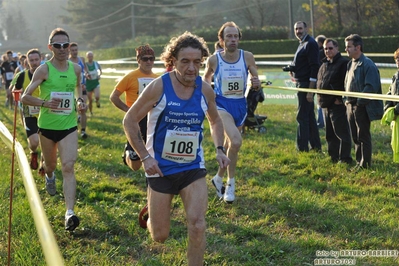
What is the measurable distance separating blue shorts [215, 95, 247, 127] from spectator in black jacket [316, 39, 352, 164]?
237 cm

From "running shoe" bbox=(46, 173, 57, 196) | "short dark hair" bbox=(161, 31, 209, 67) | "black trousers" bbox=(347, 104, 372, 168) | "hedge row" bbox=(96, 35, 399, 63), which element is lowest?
"running shoe" bbox=(46, 173, 57, 196)

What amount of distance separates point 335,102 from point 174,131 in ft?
16.9

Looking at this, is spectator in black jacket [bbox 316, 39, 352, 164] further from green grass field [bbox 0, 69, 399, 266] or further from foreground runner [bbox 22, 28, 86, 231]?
foreground runner [bbox 22, 28, 86, 231]

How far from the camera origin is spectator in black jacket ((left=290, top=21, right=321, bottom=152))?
990cm

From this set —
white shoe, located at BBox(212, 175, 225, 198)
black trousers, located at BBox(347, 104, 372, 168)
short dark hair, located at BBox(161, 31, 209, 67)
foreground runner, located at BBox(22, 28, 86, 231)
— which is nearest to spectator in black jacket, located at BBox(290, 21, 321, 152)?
black trousers, located at BBox(347, 104, 372, 168)

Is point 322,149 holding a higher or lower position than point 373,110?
lower

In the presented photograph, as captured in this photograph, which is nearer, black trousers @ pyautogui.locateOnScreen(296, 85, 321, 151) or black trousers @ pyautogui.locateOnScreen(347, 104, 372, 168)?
black trousers @ pyautogui.locateOnScreen(347, 104, 372, 168)

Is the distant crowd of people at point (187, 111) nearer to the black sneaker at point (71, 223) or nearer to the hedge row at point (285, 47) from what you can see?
the black sneaker at point (71, 223)

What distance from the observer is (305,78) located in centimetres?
1020

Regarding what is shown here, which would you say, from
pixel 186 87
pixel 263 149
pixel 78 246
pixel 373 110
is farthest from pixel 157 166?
pixel 263 149

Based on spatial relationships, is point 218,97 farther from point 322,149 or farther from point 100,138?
point 100,138

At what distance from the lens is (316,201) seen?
709 centimetres

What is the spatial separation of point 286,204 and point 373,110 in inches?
97.3

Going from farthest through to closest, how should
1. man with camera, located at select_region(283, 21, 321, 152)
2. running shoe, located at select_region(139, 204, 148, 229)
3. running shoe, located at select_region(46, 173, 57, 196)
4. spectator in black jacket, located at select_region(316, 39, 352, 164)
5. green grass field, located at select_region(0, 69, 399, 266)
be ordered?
man with camera, located at select_region(283, 21, 321, 152)
spectator in black jacket, located at select_region(316, 39, 352, 164)
running shoe, located at select_region(46, 173, 57, 196)
running shoe, located at select_region(139, 204, 148, 229)
green grass field, located at select_region(0, 69, 399, 266)
